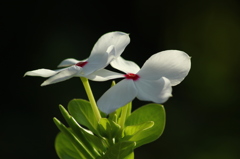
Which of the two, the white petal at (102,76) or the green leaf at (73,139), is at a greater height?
the white petal at (102,76)

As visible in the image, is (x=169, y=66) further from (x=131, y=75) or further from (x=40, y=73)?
(x=40, y=73)

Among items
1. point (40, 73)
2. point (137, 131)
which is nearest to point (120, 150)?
point (137, 131)

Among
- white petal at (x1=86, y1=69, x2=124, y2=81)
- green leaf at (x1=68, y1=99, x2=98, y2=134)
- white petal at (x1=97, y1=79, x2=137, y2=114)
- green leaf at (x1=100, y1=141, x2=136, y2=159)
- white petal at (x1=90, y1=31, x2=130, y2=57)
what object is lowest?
green leaf at (x1=100, y1=141, x2=136, y2=159)

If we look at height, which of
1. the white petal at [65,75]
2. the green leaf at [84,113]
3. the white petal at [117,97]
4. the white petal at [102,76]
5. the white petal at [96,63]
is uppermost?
the white petal at [96,63]

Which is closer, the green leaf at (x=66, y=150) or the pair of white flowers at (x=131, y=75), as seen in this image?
the pair of white flowers at (x=131, y=75)

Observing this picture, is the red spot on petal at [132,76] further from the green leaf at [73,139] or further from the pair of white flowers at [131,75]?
the green leaf at [73,139]

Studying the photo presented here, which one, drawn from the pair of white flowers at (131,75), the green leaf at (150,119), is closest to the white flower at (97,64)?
the pair of white flowers at (131,75)

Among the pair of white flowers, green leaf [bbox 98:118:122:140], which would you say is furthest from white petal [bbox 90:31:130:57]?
green leaf [bbox 98:118:122:140]

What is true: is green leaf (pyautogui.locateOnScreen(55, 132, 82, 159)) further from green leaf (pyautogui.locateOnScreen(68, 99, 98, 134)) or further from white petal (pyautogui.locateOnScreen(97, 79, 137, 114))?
white petal (pyautogui.locateOnScreen(97, 79, 137, 114))
